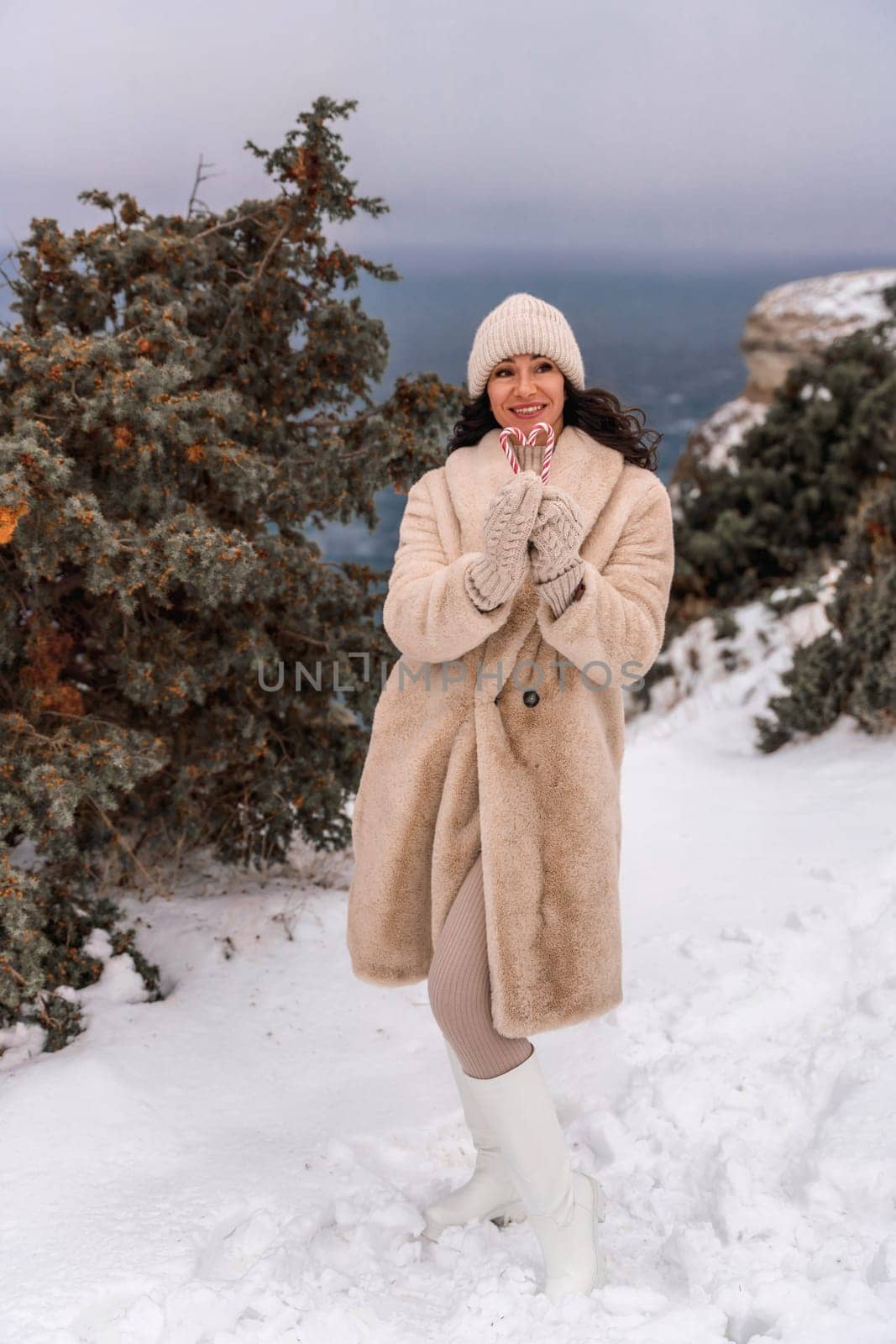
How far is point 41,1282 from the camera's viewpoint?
6.16 ft

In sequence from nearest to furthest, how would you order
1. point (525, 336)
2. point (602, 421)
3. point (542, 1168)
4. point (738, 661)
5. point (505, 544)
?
point (505, 544) < point (542, 1168) < point (525, 336) < point (602, 421) < point (738, 661)

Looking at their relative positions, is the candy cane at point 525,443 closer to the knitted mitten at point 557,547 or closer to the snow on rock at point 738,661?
the knitted mitten at point 557,547

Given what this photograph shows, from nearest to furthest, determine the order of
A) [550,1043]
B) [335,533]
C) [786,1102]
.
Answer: [786,1102], [550,1043], [335,533]

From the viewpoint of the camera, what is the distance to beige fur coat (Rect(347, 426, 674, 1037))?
6.08 feet

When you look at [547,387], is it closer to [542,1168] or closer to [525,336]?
[525,336]

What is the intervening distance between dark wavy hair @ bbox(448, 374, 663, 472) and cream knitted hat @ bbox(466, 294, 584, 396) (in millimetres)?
55

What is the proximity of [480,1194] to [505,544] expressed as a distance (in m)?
1.49

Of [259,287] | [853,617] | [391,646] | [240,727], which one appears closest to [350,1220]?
[240,727]

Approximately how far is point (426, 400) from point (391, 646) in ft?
3.01

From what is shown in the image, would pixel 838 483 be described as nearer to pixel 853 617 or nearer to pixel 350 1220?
pixel 853 617

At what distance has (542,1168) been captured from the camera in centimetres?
190

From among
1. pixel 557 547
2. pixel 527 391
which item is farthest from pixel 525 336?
pixel 557 547

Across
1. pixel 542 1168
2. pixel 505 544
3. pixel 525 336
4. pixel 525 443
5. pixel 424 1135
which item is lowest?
pixel 424 1135

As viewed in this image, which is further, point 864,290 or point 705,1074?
point 864,290
